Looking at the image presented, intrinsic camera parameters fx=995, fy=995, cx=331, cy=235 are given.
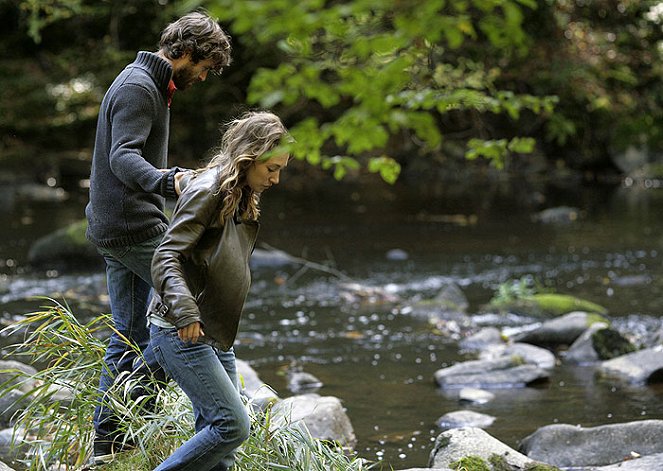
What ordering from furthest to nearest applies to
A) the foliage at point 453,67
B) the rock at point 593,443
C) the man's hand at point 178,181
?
the foliage at point 453,67
the rock at point 593,443
the man's hand at point 178,181

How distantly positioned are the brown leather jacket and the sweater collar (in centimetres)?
66

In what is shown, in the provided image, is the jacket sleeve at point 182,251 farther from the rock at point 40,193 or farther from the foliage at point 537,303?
the rock at point 40,193

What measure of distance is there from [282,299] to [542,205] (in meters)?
8.82

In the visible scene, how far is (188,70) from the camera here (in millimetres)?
3941

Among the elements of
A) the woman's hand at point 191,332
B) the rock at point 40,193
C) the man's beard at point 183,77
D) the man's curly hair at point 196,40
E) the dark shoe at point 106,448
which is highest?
the man's curly hair at point 196,40

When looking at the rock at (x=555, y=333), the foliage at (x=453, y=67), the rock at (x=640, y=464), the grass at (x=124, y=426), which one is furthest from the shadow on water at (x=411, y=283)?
the grass at (x=124, y=426)

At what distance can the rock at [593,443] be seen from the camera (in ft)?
16.9

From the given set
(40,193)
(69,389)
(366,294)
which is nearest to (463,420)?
(69,389)

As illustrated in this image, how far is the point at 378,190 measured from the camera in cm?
2036

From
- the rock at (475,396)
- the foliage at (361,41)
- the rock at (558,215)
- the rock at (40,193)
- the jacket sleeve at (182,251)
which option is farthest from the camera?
the rock at (40,193)

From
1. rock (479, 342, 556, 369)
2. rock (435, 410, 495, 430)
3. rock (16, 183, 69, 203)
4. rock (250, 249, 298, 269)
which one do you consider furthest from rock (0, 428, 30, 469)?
rock (16, 183, 69, 203)

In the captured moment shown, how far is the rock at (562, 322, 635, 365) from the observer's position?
7.55m

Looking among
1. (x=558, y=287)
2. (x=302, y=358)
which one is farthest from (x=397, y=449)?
(x=558, y=287)

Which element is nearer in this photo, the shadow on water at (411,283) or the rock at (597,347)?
the shadow on water at (411,283)
